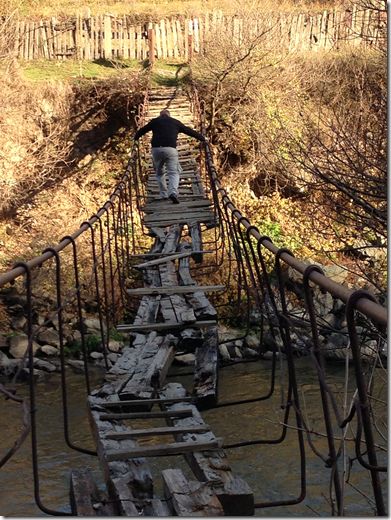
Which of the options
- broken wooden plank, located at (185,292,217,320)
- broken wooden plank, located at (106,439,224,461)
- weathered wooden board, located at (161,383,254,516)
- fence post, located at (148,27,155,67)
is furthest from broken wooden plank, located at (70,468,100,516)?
fence post, located at (148,27,155,67)

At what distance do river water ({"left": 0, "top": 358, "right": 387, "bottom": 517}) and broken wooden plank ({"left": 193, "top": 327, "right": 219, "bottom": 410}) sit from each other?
3.72 ft

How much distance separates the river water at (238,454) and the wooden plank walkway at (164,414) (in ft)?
3.18

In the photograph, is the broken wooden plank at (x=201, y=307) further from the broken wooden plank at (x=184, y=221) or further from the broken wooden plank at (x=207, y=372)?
the broken wooden plank at (x=184, y=221)

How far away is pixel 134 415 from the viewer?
3863 mm

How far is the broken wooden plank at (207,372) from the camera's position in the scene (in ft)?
13.7

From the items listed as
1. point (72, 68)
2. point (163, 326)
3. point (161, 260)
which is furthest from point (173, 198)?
point (72, 68)

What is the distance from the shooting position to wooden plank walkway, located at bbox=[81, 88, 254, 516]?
2943 millimetres

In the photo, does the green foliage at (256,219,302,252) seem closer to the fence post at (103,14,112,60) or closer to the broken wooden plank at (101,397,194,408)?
the fence post at (103,14,112,60)

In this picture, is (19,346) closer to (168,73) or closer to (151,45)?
(168,73)

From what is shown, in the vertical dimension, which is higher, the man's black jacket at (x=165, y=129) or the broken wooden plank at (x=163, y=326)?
the man's black jacket at (x=165, y=129)

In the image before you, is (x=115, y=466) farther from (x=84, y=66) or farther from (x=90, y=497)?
(x=84, y=66)

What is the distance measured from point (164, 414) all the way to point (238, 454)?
4.60 metres

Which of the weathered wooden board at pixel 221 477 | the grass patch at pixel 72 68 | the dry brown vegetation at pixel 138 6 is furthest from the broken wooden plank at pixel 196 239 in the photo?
the dry brown vegetation at pixel 138 6

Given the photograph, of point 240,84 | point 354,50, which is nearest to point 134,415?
point 240,84
